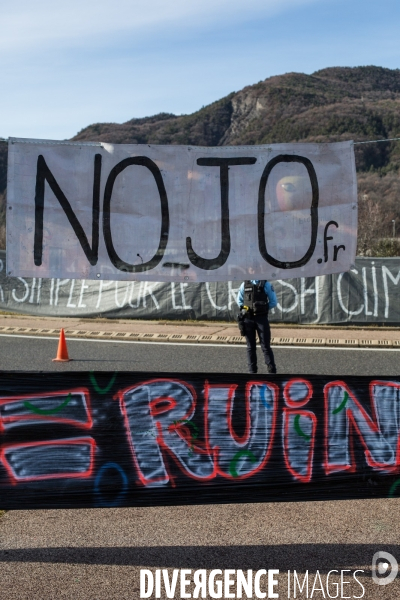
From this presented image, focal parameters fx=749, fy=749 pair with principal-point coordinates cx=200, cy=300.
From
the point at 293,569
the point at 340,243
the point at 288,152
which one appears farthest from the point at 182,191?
the point at 293,569

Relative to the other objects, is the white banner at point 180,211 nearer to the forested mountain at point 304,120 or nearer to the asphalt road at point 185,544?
the asphalt road at point 185,544

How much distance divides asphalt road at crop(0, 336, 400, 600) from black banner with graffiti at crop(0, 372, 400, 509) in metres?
0.29

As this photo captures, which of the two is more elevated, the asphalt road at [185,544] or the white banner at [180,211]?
the white banner at [180,211]

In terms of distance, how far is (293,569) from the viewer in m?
4.41

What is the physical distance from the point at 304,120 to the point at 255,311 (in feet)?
242

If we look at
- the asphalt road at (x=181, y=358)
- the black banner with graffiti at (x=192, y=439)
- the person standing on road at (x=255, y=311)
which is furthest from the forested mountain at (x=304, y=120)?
the black banner with graffiti at (x=192, y=439)

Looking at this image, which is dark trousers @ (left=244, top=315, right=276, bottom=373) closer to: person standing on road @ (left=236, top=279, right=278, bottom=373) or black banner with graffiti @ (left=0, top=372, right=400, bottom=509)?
person standing on road @ (left=236, top=279, right=278, bottom=373)

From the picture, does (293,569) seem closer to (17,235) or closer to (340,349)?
(17,235)

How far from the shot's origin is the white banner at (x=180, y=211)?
4.74 metres

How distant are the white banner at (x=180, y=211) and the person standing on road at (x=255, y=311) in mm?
5022

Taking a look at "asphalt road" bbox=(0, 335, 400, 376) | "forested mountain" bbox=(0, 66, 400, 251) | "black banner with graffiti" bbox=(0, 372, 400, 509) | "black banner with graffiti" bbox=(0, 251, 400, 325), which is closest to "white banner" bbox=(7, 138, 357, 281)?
"black banner with graffiti" bbox=(0, 372, 400, 509)

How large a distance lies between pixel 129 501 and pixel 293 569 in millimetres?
1091

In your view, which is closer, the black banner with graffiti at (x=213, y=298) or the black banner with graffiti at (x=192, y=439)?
the black banner with graffiti at (x=192, y=439)

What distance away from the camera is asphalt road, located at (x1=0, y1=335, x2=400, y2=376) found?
482 inches
